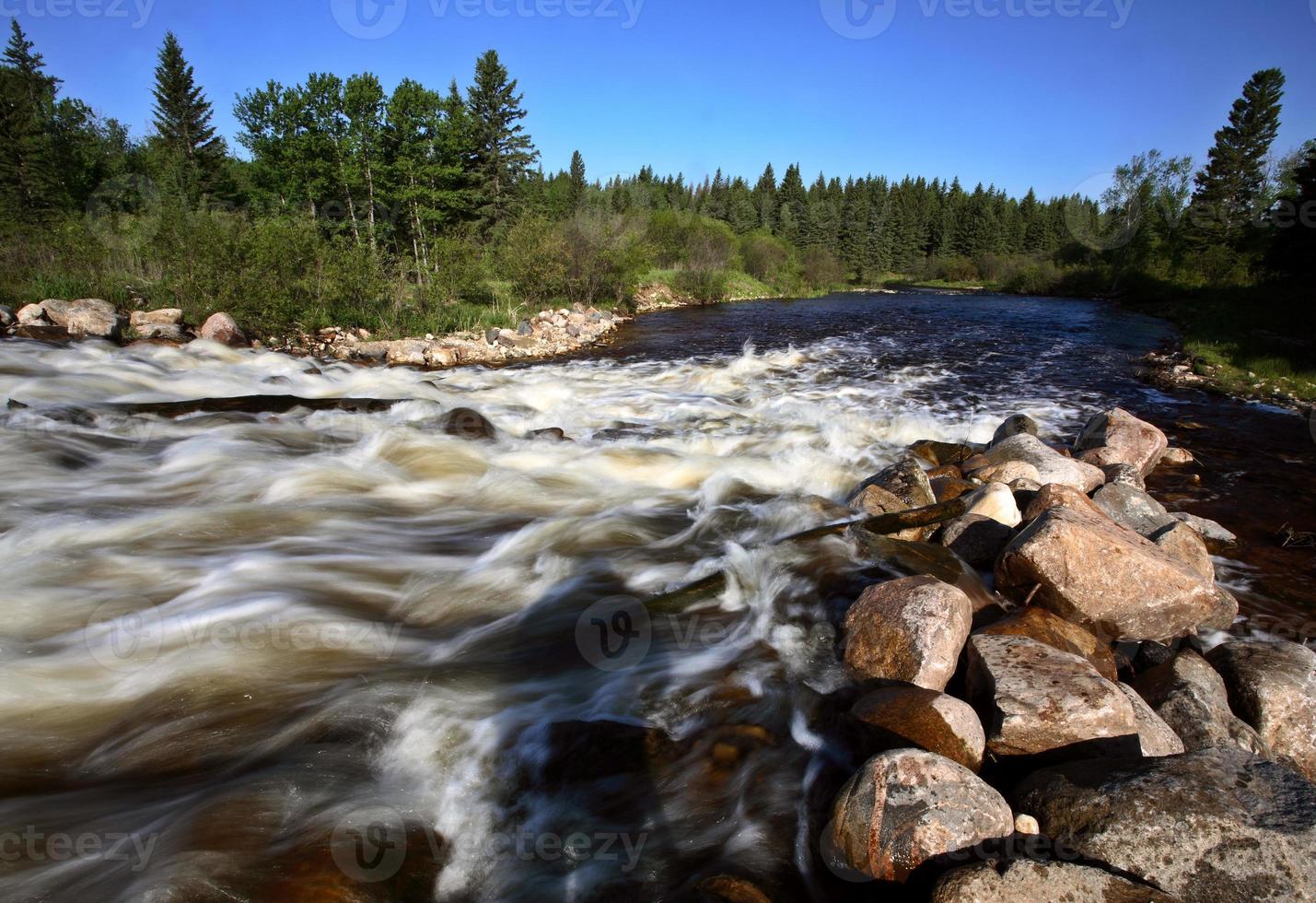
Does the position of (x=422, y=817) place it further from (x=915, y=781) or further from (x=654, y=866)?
(x=915, y=781)

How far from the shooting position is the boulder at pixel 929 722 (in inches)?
138

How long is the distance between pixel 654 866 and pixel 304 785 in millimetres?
1951

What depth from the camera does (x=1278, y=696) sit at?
4.14 metres

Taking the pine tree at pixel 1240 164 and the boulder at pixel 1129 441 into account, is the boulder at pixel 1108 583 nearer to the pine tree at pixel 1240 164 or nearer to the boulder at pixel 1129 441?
the boulder at pixel 1129 441

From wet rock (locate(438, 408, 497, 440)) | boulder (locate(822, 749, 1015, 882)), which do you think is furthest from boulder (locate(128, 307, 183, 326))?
boulder (locate(822, 749, 1015, 882))

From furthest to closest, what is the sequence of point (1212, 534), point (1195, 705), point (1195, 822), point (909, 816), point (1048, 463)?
point (1048, 463) → point (1212, 534) → point (1195, 705) → point (909, 816) → point (1195, 822)

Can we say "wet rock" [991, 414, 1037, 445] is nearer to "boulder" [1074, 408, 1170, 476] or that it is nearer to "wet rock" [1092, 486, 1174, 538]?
"boulder" [1074, 408, 1170, 476]

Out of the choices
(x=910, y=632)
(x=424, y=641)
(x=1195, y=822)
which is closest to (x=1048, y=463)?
(x=910, y=632)

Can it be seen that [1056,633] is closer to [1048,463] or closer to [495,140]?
[1048,463]

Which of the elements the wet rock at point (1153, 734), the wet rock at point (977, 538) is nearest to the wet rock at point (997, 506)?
the wet rock at point (977, 538)

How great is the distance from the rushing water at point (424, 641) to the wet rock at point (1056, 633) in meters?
1.19

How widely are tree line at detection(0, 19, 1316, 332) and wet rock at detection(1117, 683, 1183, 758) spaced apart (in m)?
19.2

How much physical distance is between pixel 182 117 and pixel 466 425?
6546 cm

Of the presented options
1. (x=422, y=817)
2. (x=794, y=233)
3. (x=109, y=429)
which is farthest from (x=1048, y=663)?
(x=794, y=233)
